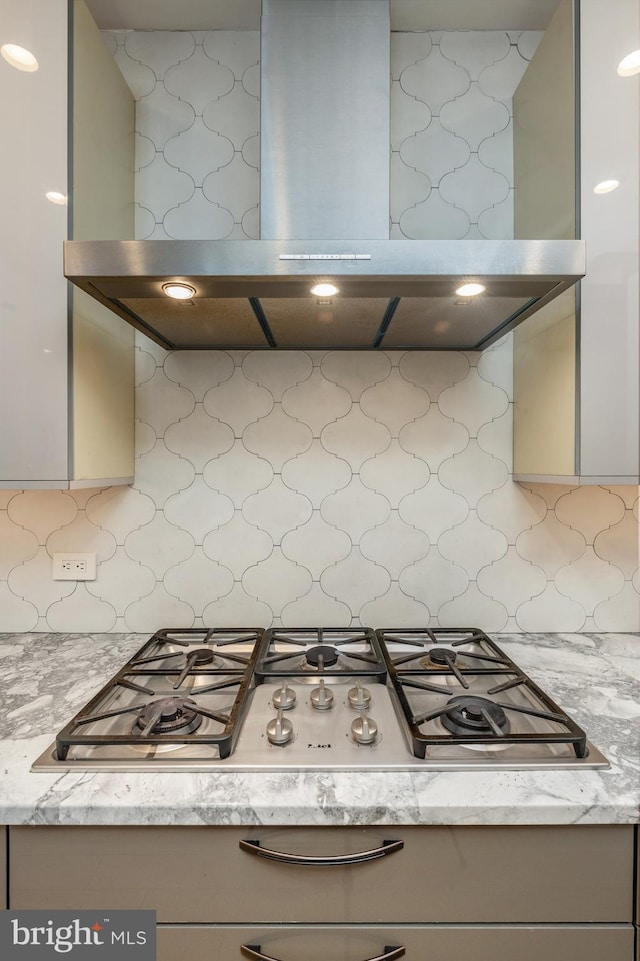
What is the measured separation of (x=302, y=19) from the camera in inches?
41.1

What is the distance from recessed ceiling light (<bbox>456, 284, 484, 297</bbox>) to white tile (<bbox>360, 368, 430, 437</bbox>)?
17.8 inches

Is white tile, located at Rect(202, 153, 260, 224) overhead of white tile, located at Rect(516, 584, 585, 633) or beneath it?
overhead

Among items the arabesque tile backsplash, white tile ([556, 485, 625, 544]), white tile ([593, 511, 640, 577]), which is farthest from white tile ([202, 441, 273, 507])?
white tile ([593, 511, 640, 577])

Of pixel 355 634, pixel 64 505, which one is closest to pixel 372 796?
pixel 355 634

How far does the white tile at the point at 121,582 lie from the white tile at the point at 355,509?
55 cm

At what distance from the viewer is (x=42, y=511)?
1.41 metres

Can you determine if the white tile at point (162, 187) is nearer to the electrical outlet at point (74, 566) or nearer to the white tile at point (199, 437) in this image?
the white tile at point (199, 437)

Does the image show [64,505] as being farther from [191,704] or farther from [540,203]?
[540,203]

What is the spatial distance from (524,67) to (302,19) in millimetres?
746

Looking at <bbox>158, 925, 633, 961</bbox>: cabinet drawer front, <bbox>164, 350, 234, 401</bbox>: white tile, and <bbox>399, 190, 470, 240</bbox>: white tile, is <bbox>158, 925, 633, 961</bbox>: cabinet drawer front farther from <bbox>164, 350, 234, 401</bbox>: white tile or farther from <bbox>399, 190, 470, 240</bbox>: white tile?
<bbox>399, 190, 470, 240</bbox>: white tile

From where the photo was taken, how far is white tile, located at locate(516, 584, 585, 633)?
4.71 feet

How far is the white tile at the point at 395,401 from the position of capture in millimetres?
1411

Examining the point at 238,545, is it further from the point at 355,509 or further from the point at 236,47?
the point at 236,47

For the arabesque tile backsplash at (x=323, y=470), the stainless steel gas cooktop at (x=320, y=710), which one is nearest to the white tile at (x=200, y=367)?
the arabesque tile backsplash at (x=323, y=470)
